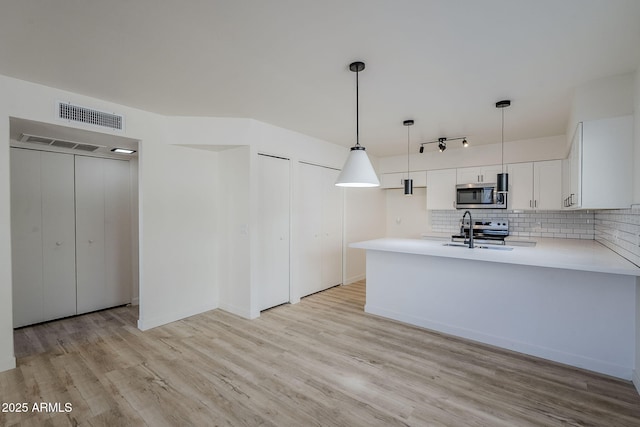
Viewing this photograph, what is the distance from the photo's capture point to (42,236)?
3.63 meters

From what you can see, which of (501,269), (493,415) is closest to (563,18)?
(501,269)

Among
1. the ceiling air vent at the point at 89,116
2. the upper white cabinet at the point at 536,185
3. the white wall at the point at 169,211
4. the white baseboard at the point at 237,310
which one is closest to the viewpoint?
the ceiling air vent at the point at 89,116

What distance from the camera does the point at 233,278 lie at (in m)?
4.03

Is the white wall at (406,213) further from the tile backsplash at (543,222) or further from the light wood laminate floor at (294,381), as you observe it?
the light wood laminate floor at (294,381)

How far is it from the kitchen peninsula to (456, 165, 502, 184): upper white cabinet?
2.08m

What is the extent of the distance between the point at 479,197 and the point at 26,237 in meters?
6.29

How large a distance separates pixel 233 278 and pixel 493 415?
3128 mm

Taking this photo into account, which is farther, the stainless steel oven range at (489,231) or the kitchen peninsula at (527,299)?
the stainless steel oven range at (489,231)

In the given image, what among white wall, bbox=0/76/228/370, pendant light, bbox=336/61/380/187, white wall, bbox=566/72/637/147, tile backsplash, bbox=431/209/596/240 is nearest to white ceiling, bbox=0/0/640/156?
white wall, bbox=566/72/637/147

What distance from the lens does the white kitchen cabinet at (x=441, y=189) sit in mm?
5273

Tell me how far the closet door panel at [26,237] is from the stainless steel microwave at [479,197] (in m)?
6.00

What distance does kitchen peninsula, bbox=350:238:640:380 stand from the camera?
2469 mm

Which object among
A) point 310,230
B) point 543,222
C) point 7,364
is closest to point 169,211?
point 7,364

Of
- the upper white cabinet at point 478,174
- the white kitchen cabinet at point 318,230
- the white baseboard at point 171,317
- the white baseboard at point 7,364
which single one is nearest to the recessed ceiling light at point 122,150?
the white baseboard at point 171,317
